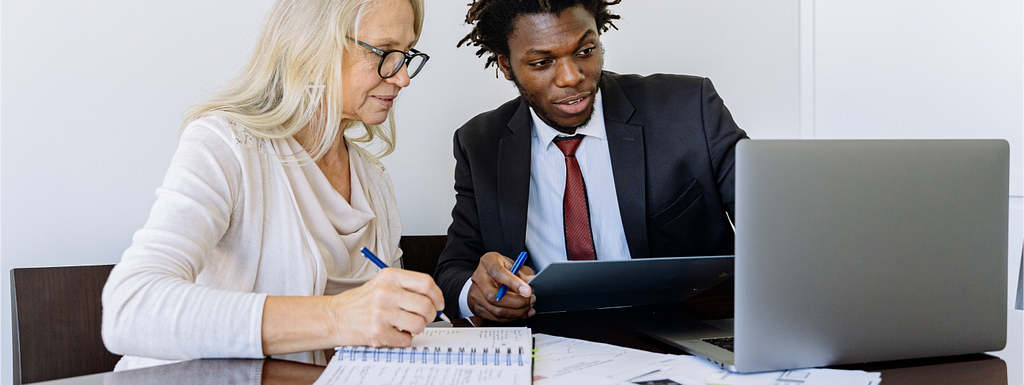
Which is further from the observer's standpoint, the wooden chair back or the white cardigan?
the wooden chair back

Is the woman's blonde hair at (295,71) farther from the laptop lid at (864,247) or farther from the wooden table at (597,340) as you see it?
the laptop lid at (864,247)

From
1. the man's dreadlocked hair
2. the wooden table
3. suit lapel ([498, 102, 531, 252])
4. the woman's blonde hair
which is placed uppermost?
the man's dreadlocked hair

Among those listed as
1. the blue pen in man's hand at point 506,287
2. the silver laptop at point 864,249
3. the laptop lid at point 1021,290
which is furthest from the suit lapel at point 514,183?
the laptop lid at point 1021,290

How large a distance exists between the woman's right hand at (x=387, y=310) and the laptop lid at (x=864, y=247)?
0.42 meters

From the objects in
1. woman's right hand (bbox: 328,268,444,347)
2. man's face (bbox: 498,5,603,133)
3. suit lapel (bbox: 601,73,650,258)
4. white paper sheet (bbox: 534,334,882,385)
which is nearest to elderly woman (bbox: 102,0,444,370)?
woman's right hand (bbox: 328,268,444,347)

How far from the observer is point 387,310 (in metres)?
0.90

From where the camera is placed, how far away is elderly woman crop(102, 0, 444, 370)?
892 millimetres

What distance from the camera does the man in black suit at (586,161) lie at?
5.53 feet

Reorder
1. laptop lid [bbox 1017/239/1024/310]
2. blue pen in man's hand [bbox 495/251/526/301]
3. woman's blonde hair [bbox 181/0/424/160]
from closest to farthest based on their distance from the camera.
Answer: blue pen in man's hand [bbox 495/251/526/301], woman's blonde hair [bbox 181/0/424/160], laptop lid [bbox 1017/239/1024/310]

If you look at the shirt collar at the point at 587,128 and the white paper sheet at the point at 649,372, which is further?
the shirt collar at the point at 587,128

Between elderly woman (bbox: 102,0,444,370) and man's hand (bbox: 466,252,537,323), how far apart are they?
25 cm

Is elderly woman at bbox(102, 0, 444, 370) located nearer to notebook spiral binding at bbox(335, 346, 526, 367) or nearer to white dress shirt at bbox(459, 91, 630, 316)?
notebook spiral binding at bbox(335, 346, 526, 367)

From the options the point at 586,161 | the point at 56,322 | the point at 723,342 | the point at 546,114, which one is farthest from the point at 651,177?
the point at 56,322

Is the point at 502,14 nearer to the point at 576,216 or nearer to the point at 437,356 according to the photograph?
the point at 576,216
